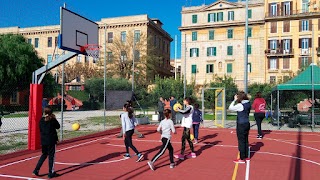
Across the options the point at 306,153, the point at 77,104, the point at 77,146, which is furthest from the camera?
the point at 77,104

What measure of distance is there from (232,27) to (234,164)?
152 ft

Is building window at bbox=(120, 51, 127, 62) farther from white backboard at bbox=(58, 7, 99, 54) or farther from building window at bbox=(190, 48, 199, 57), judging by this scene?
white backboard at bbox=(58, 7, 99, 54)

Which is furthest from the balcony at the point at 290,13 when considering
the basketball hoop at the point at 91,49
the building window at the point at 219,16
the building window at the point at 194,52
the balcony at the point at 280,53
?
the basketball hoop at the point at 91,49

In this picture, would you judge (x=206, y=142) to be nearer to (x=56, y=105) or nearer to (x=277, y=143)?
(x=277, y=143)

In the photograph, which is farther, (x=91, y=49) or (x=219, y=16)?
(x=219, y=16)

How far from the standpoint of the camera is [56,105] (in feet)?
136

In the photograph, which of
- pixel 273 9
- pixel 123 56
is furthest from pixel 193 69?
pixel 273 9

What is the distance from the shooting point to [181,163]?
370 inches

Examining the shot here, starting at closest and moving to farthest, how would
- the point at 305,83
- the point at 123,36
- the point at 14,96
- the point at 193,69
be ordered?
1. the point at 305,83
2. the point at 14,96
3. the point at 193,69
4. the point at 123,36

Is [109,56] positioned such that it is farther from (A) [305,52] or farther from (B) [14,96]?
(B) [14,96]

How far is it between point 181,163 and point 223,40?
46.6 meters

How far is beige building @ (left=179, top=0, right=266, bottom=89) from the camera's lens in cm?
5178

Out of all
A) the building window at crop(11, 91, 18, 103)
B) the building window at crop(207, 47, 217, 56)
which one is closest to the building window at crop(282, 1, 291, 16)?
the building window at crop(207, 47, 217, 56)

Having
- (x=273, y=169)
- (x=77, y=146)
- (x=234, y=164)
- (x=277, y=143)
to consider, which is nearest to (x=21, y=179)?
(x=77, y=146)
